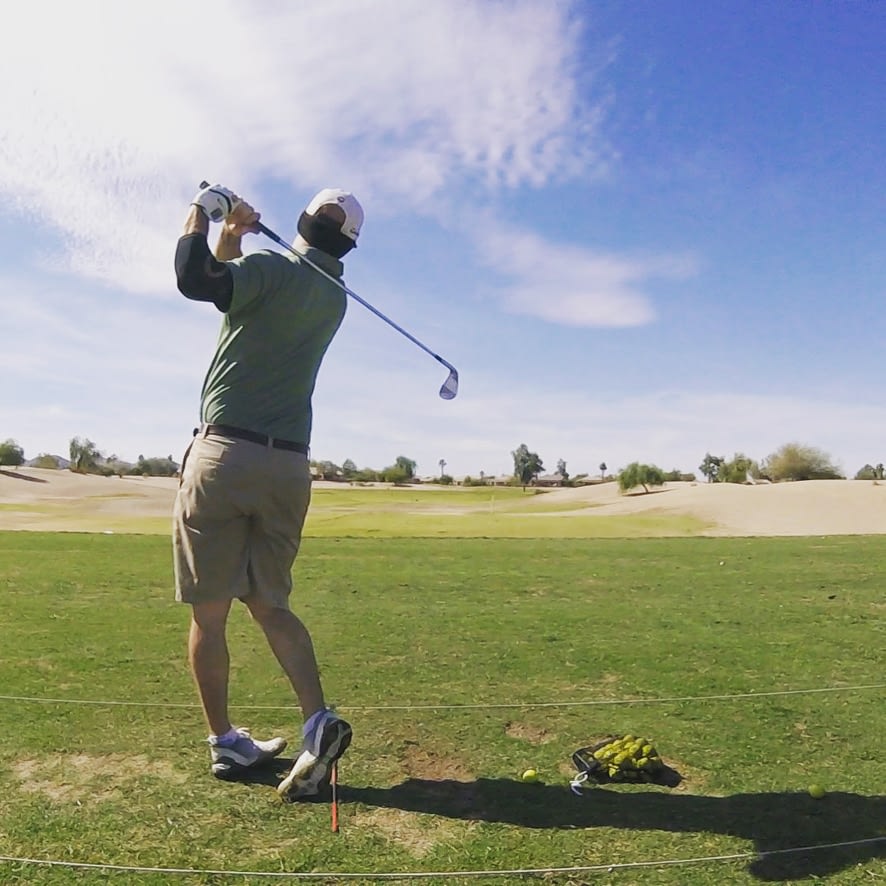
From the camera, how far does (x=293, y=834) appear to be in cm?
267

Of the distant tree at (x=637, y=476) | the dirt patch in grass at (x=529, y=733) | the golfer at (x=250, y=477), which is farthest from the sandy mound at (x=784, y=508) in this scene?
the golfer at (x=250, y=477)

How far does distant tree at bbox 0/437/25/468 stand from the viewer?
46.5 m

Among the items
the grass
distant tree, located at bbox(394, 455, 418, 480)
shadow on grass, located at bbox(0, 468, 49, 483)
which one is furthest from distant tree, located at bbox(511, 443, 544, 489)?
the grass

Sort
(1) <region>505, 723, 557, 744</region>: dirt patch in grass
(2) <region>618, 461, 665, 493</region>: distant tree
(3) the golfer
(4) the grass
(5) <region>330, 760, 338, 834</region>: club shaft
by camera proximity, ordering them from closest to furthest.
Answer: (4) the grass < (5) <region>330, 760, 338, 834</region>: club shaft < (3) the golfer < (1) <region>505, 723, 557, 744</region>: dirt patch in grass < (2) <region>618, 461, 665, 493</region>: distant tree

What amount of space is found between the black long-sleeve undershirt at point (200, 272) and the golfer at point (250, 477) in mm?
10

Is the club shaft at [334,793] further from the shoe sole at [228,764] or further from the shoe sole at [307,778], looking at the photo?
the shoe sole at [228,764]

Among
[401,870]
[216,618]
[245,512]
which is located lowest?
[401,870]

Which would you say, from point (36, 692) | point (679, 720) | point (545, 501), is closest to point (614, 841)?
point (679, 720)

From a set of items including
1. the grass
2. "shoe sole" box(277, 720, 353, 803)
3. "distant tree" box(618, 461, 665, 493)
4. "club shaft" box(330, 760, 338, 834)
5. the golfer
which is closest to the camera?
the grass

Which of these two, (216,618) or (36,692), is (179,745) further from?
(36,692)

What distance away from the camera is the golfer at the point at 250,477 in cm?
311

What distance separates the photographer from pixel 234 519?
10.4 feet

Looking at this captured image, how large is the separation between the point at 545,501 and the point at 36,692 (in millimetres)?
43413

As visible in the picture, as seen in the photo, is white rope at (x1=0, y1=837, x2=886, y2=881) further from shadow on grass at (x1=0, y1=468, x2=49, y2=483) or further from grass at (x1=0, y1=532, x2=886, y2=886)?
shadow on grass at (x1=0, y1=468, x2=49, y2=483)
